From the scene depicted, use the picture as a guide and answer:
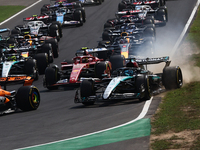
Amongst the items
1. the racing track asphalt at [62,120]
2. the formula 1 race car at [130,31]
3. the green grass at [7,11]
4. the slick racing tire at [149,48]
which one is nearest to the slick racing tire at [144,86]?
the racing track asphalt at [62,120]

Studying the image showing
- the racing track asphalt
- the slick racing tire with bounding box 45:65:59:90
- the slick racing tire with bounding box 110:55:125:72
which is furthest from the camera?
the slick racing tire with bounding box 110:55:125:72

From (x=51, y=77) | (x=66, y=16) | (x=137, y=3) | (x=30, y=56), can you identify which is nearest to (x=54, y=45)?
(x=30, y=56)

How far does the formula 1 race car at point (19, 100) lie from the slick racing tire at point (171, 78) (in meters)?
5.04

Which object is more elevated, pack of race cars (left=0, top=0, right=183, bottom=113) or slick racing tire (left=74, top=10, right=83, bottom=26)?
slick racing tire (left=74, top=10, right=83, bottom=26)

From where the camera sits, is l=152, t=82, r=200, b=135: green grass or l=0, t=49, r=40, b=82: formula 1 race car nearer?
l=152, t=82, r=200, b=135: green grass

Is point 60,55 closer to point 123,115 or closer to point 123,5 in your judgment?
point 123,5

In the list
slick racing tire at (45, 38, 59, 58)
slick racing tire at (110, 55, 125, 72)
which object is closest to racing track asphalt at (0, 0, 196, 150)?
slick racing tire at (110, 55, 125, 72)

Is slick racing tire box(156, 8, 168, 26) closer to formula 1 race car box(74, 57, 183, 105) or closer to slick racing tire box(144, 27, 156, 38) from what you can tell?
slick racing tire box(144, 27, 156, 38)

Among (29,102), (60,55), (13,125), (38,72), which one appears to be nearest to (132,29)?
(60,55)

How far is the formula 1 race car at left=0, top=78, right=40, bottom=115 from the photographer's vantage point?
1681 cm

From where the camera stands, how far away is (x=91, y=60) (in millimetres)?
23922

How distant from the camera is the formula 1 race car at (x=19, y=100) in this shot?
16812 mm

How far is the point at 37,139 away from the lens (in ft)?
41.7

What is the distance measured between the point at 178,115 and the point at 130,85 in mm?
4280
